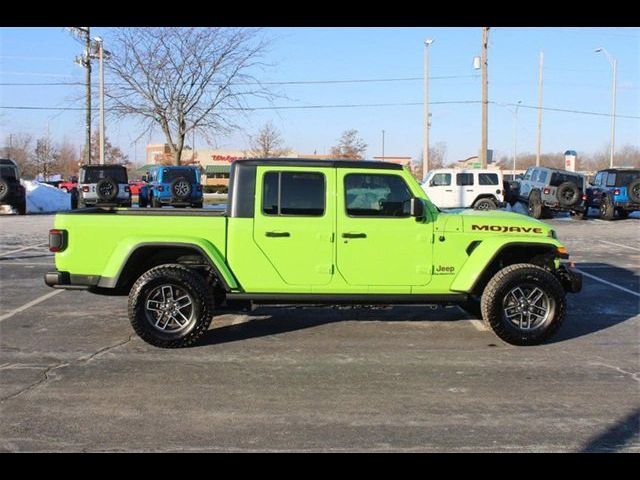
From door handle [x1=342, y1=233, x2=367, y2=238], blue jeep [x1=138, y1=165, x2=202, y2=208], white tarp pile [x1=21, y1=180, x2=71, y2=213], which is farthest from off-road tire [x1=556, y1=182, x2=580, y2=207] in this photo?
white tarp pile [x1=21, y1=180, x2=71, y2=213]

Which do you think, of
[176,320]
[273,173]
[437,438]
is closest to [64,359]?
[176,320]

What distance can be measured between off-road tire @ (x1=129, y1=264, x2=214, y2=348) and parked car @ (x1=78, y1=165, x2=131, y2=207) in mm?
16952

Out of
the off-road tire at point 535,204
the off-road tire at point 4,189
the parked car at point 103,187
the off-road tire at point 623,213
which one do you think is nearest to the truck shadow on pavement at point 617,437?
the off-road tire at point 535,204

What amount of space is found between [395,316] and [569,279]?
2127 mm

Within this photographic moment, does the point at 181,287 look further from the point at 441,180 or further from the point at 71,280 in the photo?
the point at 441,180

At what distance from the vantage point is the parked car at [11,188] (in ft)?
76.6

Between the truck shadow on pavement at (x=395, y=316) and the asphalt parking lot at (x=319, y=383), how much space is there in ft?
0.09

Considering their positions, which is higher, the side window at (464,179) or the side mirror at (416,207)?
the side window at (464,179)

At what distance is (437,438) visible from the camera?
4.20 m

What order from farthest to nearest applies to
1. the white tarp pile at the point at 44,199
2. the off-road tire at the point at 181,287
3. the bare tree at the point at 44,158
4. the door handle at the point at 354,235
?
the bare tree at the point at 44,158 < the white tarp pile at the point at 44,199 < the door handle at the point at 354,235 < the off-road tire at the point at 181,287

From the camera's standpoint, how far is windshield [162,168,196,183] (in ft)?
78.9

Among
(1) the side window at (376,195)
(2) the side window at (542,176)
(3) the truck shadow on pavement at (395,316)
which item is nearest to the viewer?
(1) the side window at (376,195)

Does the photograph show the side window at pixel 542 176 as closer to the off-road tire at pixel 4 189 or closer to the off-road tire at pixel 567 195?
the off-road tire at pixel 567 195

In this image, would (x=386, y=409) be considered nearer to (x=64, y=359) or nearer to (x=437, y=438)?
(x=437, y=438)
